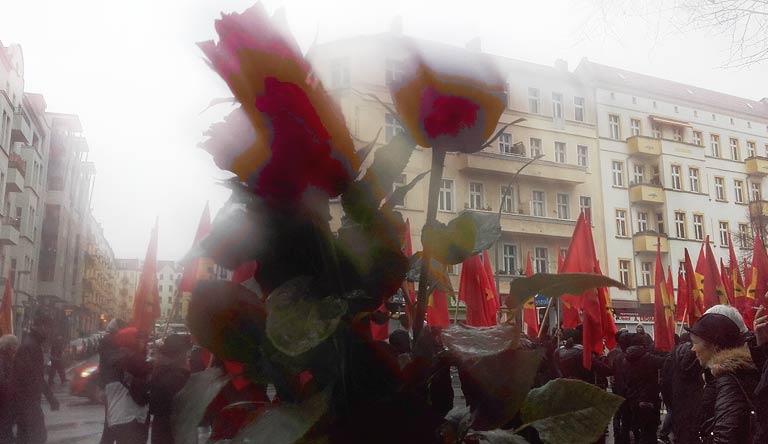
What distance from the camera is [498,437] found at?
2.35 feet

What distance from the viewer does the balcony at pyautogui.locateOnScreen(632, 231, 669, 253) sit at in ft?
88.4

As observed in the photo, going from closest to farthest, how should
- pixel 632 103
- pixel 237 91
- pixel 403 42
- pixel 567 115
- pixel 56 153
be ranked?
pixel 237 91
pixel 403 42
pixel 567 115
pixel 632 103
pixel 56 153

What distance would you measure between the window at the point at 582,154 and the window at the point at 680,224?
506 centimetres

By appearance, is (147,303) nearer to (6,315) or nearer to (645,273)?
(6,315)

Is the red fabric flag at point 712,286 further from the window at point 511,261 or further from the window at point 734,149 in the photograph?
the window at point 734,149

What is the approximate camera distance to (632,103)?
2867 centimetres

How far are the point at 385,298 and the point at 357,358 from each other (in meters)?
0.07

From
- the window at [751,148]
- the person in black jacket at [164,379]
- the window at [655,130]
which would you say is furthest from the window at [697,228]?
the person in black jacket at [164,379]

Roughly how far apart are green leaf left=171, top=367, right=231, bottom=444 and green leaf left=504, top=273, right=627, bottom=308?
0.35 meters

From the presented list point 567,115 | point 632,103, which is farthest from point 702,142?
point 567,115

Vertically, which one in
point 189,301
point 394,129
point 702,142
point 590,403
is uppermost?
point 702,142

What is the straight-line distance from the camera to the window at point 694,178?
2923 cm

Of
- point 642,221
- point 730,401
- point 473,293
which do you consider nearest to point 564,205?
point 642,221

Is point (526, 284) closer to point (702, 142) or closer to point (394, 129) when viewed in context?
point (394, 129)
